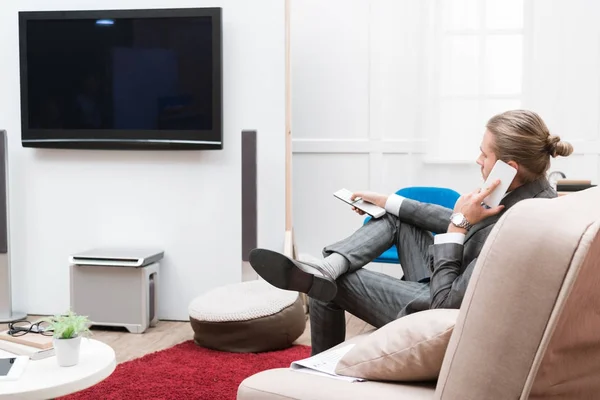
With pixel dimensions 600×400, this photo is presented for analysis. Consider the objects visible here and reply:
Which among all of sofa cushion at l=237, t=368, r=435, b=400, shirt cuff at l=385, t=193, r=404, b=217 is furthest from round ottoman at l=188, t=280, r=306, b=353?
sofa cushion at l=237, t=368, r=435, b=400

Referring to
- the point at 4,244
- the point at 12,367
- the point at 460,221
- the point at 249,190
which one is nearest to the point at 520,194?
the point at 460,221

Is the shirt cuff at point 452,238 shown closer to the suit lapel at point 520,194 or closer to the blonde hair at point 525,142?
the suit lapel at point 520,194

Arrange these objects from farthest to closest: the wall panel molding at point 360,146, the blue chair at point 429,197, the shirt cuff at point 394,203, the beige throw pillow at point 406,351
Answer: the wall panel molding at point 360,146 → the blue chair at point 429,197 → the shirt cuff at point 394,203 → the beige throw pillow at point 406,351

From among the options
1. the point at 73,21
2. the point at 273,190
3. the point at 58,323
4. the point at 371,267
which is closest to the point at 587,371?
the point at 58,323

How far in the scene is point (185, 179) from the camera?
14.2 ft

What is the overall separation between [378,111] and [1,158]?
88.1 inches

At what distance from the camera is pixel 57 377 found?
2104 mm

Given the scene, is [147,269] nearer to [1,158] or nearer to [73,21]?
[1,158]

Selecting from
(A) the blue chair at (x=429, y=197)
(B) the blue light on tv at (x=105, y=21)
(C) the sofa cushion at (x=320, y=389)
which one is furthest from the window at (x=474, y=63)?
(C) the sofa cushion at (x=320, y=389)

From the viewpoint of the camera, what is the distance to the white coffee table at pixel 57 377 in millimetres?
2008

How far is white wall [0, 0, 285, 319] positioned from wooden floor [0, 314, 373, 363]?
0.22m

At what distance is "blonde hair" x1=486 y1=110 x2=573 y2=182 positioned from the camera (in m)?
2.26

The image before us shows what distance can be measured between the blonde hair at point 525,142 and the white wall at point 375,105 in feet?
7.79

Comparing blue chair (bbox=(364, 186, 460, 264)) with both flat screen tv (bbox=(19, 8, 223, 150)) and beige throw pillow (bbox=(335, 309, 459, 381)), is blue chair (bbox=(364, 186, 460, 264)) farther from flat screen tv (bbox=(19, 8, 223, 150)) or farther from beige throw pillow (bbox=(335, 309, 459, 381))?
beige throw pillow (bbox=(335, 309, 459, 381))
